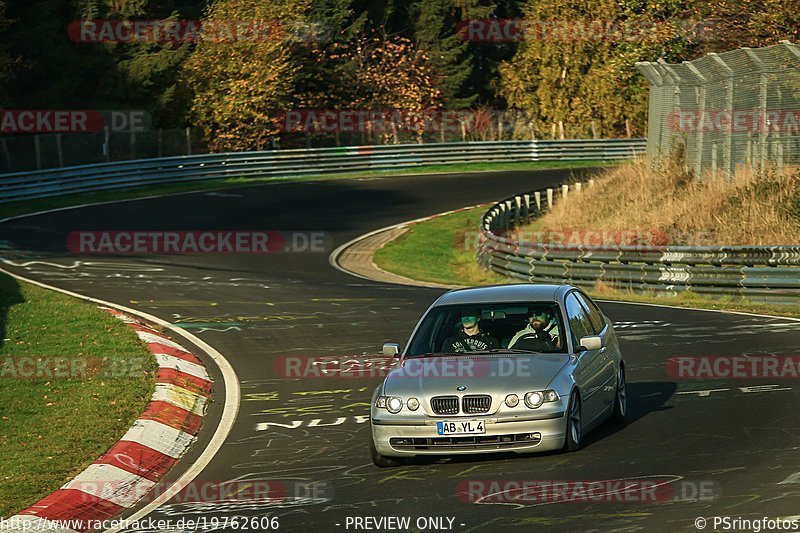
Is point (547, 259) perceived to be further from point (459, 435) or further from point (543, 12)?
point (543, 12)

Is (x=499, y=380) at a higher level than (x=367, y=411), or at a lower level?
higher

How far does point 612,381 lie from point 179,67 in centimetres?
5125

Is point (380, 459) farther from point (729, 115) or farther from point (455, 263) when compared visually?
point (455, 263)

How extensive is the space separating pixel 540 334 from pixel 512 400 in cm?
135

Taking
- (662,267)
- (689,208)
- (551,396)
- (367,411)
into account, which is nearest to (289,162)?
(689,208)

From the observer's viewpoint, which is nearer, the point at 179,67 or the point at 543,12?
the point at 179,67

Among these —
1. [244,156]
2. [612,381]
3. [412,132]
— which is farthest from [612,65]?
[612,381]

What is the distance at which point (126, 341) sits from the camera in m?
17.7

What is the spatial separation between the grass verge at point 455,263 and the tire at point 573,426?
10.7 m

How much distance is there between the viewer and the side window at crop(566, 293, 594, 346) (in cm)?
1170

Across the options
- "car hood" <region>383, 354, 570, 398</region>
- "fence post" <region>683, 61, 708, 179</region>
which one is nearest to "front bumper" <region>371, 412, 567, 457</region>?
"car hood" <region>383, 354, 570, 398</region>

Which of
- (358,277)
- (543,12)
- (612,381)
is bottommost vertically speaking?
(358,277)

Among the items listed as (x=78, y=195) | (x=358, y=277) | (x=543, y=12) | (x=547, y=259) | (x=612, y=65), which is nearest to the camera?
(x=547, y=259)

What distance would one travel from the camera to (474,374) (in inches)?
422
